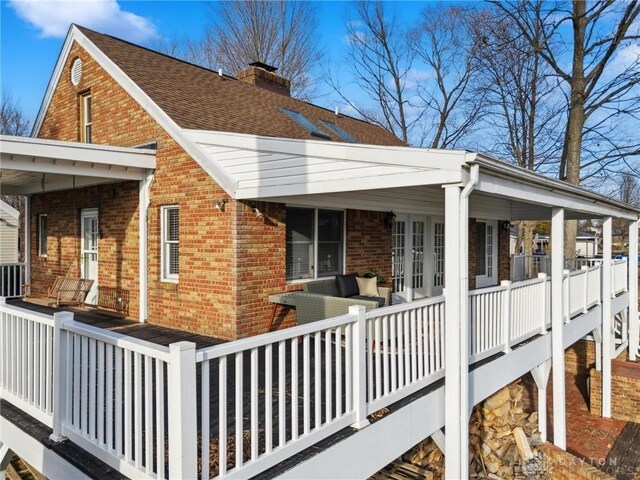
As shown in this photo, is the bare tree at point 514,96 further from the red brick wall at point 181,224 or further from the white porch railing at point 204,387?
the white porch railing at point 204,387

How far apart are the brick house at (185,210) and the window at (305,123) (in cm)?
6

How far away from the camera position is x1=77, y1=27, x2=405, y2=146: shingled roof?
820cm

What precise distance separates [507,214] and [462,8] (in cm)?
1083

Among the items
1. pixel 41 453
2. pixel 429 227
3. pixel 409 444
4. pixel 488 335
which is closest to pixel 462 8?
pixel 429 227

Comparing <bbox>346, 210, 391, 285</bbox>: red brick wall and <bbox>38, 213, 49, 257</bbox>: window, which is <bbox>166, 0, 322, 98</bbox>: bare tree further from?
<bbox>346, 210, 391, 285</bbox>: red brick wall

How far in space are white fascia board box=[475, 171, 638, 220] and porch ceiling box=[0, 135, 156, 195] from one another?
5757 millimetres

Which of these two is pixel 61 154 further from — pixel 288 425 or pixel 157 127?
pixel 288 425

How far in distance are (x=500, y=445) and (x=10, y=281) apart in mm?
12363

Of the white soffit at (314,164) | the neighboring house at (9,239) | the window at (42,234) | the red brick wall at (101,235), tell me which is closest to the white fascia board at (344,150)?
the white soffit at (314,164)

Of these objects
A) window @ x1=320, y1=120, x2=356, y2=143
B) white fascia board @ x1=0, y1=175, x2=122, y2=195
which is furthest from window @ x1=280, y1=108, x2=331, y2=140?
white fascia board @ x1=0, y1=175, x2=122, y2=195

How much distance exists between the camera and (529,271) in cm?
1630

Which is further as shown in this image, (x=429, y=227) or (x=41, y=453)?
(x=429, y=227)

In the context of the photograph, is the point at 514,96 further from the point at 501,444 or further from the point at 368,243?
the point at 501,444

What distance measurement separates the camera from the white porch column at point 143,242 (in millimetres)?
8102
